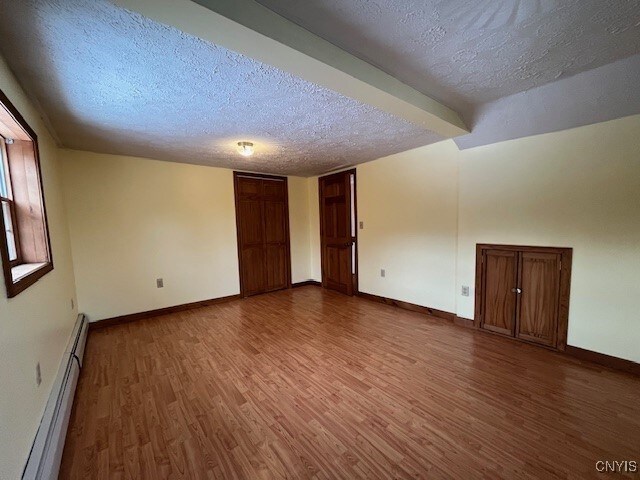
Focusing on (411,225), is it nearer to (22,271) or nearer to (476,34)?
(476,34)

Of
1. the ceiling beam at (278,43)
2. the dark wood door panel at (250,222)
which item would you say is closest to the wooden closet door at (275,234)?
the dark wood door panel at (250,222)

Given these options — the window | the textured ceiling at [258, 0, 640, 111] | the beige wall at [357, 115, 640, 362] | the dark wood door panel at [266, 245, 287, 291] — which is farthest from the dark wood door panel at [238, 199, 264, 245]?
the textured ceiling at [258, 0, 640, 111]

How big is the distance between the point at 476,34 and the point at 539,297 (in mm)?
2458

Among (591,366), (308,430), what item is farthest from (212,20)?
(591,366)

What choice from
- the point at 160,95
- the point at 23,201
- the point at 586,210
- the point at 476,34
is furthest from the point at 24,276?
the point at 586,210

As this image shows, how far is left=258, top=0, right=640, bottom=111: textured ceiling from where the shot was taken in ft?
3.70

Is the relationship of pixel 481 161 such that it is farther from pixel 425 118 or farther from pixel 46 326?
pixel 46 326

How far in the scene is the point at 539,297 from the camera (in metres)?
2.48

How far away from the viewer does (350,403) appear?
175 centimetres

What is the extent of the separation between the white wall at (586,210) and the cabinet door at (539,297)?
12 cm

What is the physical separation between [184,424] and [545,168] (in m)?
3.66

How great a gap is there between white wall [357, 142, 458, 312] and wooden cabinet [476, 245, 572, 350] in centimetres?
36

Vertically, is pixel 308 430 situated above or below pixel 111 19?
below

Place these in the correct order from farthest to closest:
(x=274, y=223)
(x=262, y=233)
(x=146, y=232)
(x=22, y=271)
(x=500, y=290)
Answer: (x=274, y=223) → (x=262, y=233) → (x=146, y=232) → (x=500, y=290) → (x=22, y=271)
